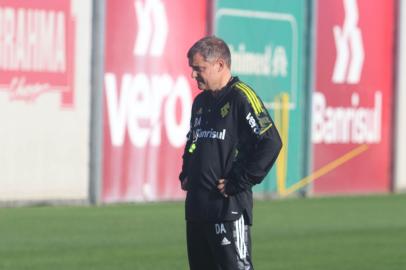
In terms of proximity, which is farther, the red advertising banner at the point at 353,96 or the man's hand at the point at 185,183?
the red advertising banner at the point at 353,96

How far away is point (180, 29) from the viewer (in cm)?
1839

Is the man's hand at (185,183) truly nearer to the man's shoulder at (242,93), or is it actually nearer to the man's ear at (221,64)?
the man's shoulder at (242,93)

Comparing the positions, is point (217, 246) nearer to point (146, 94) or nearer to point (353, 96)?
point (146, 94)

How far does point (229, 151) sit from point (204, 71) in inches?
18.9

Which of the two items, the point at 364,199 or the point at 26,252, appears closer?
the point at 26,252

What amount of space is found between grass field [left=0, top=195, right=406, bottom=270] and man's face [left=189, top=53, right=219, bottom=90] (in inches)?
175

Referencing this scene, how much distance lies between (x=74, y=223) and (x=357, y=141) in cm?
782

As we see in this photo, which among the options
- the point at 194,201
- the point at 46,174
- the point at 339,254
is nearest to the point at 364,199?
the point at 46,174

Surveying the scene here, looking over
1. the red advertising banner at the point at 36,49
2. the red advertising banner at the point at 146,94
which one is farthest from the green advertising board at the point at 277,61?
the red advertising banner at the point at 36,49

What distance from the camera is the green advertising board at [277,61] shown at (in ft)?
63.1

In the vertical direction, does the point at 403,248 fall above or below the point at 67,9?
below

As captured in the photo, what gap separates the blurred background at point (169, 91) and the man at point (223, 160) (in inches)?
353

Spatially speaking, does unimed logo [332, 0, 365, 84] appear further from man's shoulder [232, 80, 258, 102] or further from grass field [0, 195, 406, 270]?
man's shoulder [232, 80, 258, 102]

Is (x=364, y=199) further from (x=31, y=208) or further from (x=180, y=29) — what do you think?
(x=31, y=208)
